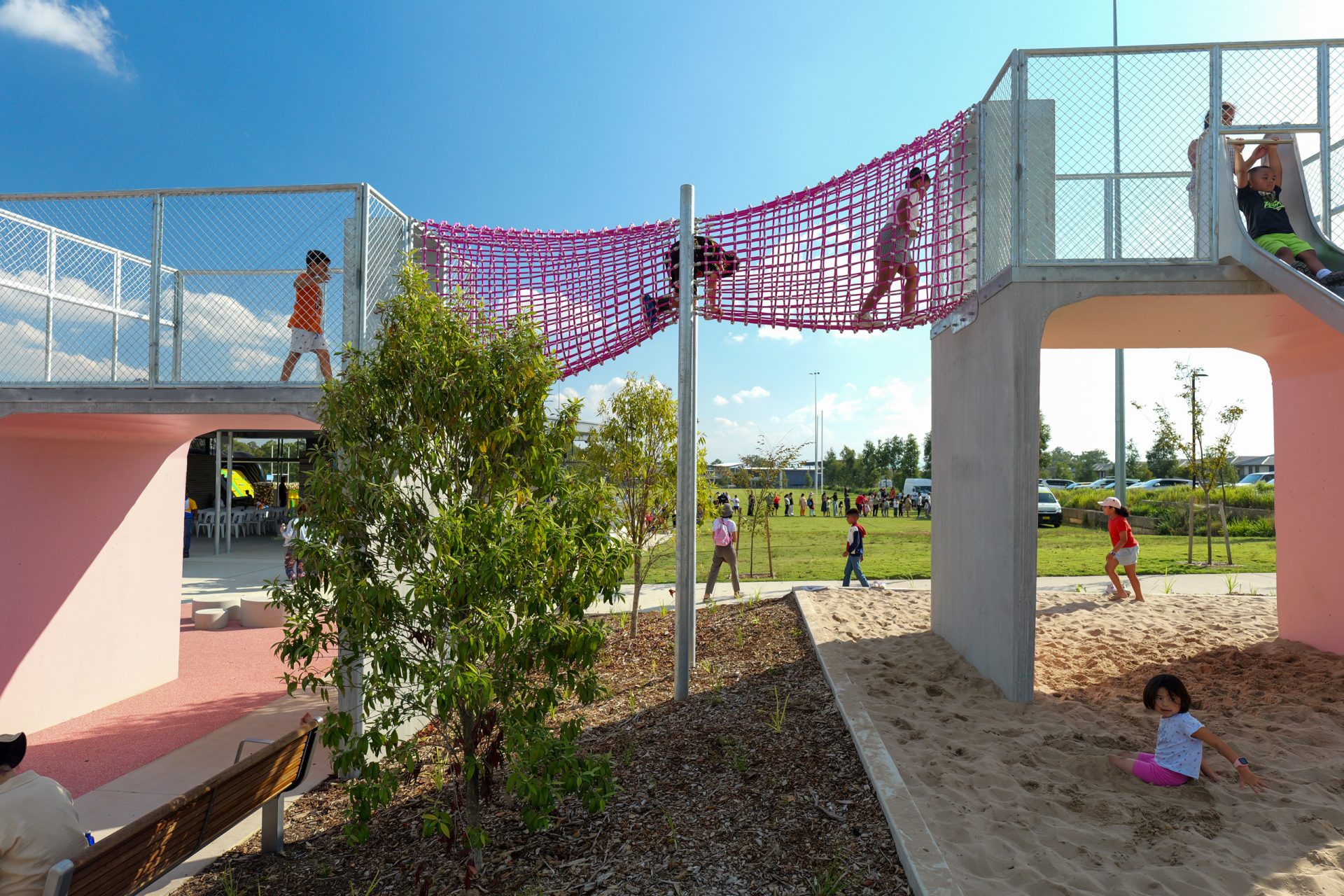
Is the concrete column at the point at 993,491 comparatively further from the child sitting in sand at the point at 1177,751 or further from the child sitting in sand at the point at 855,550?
the child sitting in sand at the point at 855,550

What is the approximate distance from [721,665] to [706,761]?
2192mm

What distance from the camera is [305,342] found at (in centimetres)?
559

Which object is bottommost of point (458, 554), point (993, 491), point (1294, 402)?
point (458, 554)

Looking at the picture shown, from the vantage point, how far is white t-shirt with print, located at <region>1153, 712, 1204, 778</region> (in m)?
4.03

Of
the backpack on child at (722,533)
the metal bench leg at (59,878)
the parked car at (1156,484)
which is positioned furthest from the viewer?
the parked car at (1156,484)

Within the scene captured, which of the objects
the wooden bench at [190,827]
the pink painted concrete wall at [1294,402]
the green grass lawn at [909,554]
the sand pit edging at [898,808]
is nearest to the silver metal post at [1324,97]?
the pink painted concrete wall at [1294,402]

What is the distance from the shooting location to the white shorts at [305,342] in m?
5.57

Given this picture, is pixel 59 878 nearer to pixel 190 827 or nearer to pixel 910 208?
pixel 190 827

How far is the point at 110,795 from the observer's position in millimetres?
5070

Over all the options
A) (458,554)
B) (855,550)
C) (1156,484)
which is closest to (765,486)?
(855,550)

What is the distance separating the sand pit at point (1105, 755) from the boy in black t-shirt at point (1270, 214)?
3.03 m

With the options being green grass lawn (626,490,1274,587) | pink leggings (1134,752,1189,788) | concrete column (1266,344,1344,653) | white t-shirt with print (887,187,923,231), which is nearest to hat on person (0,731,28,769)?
pink leggings (1134,752,1189,788)

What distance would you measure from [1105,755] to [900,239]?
13.0 ft

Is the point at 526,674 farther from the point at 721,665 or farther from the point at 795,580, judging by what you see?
the point at 795,580
